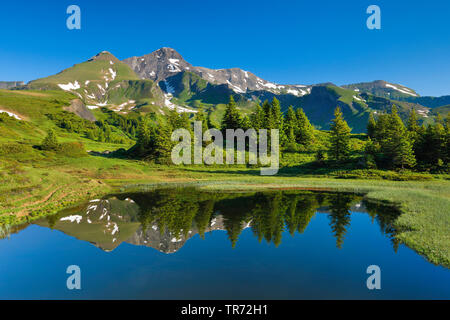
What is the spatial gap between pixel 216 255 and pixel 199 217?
10.5 metres

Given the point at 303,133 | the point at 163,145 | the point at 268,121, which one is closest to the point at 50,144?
the point at 163,145

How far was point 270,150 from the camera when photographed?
3196 inches

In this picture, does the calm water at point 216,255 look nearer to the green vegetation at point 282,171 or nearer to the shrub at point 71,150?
the green vegetation at point 282,171

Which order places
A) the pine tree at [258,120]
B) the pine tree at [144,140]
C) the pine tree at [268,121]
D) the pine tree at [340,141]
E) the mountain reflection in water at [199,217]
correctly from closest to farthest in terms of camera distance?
the mountain reflection in water at [199,217] < the pine tree at [340,141] < the pine tree at [144,140] < the pine tree at [268,121] < the pine tree at [258,120]

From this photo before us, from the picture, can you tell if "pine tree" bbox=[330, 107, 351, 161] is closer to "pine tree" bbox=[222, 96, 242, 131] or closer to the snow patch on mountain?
"pine tree" bbox=[222, 96, 242, 131]

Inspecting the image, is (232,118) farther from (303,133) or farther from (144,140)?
(144,140)

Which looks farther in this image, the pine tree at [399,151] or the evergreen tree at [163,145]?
the evergreen tree at [163,145]

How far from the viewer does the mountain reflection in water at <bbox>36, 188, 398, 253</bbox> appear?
22.5m

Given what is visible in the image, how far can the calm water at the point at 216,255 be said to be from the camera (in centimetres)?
1333

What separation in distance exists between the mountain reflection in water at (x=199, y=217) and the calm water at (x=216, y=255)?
0.12 m

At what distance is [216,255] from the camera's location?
18.4 metres

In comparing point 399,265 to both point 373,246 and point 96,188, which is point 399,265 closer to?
point 373,246

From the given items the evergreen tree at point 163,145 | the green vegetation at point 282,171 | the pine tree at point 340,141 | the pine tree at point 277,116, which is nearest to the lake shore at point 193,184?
the green vegetation at point 282,171
